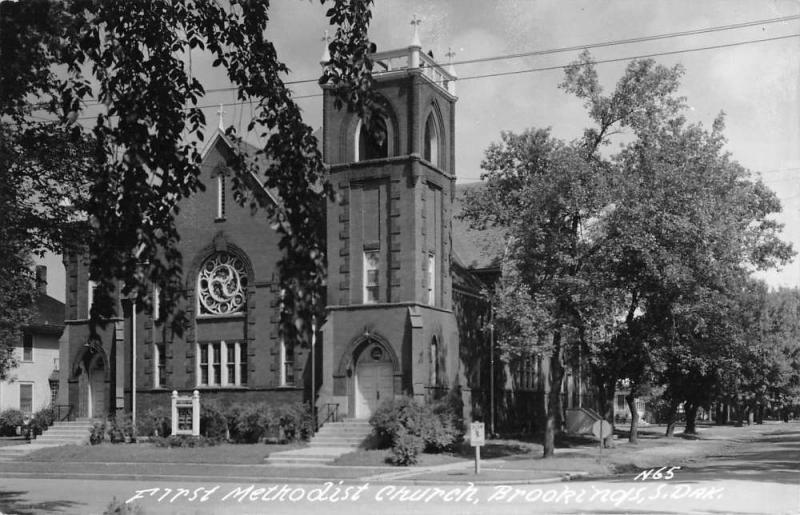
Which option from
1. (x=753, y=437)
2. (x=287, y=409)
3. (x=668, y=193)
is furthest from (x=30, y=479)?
(x=753, y=437)

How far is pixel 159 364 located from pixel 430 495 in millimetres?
24767

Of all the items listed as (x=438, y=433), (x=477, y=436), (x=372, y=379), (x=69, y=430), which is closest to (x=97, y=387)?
(x=69, y=430)

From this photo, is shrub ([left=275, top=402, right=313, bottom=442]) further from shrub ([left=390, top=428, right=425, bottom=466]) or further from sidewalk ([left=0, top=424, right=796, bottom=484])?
shrub ([left=390, top=428, right=425, bottom=466])

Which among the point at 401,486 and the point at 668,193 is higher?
the point at 668,193

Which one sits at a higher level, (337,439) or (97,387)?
(97,387)

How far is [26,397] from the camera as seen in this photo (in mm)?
62281

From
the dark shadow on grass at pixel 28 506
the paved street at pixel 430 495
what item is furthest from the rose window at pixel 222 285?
the dark shadow on grass at pixel 28 506

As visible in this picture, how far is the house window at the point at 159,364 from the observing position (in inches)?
1722

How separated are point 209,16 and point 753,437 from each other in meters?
58.2

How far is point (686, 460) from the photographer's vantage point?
37.8 m

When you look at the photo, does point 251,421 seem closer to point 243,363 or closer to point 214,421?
point 214,421

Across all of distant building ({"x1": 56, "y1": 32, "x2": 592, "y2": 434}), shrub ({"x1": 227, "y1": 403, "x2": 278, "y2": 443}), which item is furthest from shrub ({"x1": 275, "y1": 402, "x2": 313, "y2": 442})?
distant building ({"x1": 56, "y1": 32, "x2": 592, "y2": 434})

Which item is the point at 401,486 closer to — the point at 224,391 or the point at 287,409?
the point at 287,409

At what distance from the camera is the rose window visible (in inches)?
1686
